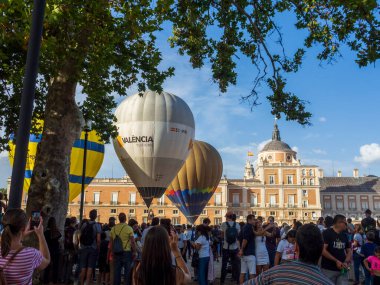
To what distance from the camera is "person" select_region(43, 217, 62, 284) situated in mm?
8742

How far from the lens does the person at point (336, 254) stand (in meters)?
6.61

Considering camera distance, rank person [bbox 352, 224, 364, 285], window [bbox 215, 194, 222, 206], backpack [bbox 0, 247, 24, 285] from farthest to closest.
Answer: window [bbox 215, 194, 222, 206]
person [bbox 352, 224, 364, 285]
backpack [bbox 0, 247, 24, 285]

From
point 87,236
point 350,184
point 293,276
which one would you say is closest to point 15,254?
point 293,276

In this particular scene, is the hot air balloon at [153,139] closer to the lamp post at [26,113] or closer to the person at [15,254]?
the lamp post at [26,113]

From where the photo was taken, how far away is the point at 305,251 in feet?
9.55

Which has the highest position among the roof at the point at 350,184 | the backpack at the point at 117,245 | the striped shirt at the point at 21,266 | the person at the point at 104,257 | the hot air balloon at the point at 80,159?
the roof at the point at 350,184

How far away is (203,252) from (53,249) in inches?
135

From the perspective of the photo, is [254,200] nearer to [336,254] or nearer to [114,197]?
[114,197]

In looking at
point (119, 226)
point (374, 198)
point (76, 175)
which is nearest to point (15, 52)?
point (119, 226)

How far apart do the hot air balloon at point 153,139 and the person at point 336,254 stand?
1852 cm

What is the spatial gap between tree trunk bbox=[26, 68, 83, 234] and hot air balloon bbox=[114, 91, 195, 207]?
1466 centimetres

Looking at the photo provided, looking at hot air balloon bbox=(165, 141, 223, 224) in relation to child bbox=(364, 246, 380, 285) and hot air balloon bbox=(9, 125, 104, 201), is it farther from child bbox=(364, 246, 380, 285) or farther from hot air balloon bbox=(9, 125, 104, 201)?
child bbox=(364, 246, 380, 285)

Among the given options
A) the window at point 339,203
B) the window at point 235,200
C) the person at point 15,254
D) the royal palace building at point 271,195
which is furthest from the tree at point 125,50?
the window at point 339,203

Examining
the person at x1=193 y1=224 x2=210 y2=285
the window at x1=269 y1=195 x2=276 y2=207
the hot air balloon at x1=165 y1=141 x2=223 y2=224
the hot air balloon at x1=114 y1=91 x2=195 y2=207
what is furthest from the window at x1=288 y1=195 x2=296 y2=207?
the person at x1=193 y1=224 x2=210 y2=285
